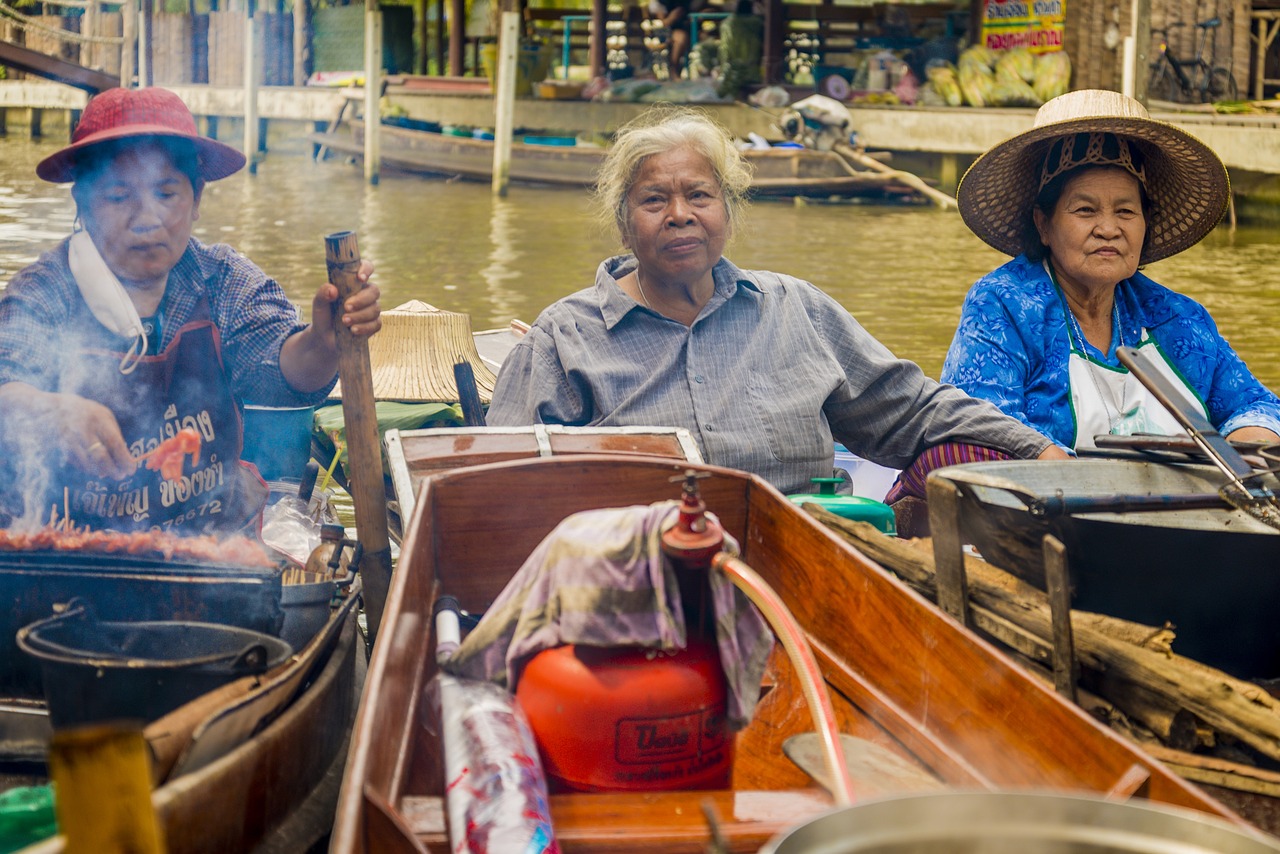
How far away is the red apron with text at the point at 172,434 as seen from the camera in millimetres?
2713

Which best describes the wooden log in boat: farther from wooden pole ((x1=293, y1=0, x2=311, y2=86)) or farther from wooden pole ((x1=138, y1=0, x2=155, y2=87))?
wooden pole ((x1=293, y1=0, x2=311, y2=86))

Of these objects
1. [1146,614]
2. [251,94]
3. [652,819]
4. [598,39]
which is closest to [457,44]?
[598,39]

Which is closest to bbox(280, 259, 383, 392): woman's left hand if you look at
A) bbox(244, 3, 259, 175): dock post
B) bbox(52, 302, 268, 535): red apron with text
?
bbox(52, 302, 268, 535): red apron with text

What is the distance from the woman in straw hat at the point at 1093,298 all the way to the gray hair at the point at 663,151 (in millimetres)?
680

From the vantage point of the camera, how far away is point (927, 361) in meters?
7.68

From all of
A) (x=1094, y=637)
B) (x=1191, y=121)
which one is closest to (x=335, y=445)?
(x=1094, y=637)

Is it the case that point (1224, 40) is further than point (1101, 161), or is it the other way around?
point (1224, 40)

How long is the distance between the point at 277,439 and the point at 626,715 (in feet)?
8.43

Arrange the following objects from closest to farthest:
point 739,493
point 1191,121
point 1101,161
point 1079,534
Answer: point 1079,534
point 739,493
point 1101,161
point 1191,121

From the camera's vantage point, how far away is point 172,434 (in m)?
2.87

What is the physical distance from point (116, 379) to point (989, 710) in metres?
1.95

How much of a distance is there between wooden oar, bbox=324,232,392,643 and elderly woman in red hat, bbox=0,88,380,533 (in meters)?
0.05

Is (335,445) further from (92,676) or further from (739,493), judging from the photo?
(92,676)

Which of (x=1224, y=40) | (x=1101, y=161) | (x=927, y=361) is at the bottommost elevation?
(x=927, y=361)
